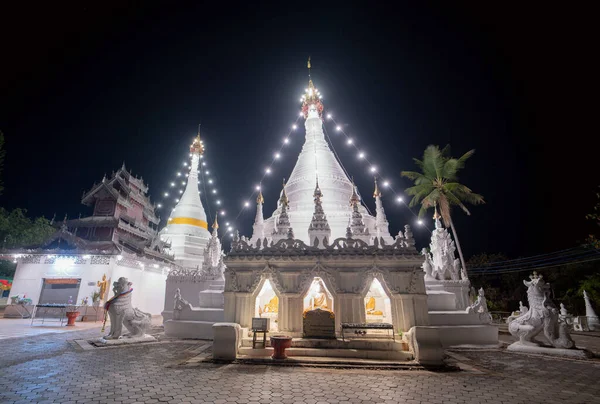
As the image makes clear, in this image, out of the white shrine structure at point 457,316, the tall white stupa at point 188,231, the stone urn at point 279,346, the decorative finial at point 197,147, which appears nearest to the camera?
the stone urn at point 279,346

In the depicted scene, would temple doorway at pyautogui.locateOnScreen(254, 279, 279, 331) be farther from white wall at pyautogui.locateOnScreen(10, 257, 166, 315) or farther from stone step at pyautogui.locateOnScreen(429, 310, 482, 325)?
white wall at pyautogui.locateOnScreen(10, 257, 166, 315)

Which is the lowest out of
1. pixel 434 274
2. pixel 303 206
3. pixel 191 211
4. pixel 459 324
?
pixel 459 324

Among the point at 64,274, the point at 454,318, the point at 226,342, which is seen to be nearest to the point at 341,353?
the point at 226,342

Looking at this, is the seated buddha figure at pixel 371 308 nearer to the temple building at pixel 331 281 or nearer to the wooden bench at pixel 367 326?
the temple building at pixel 331 281

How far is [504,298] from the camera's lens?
104 ft

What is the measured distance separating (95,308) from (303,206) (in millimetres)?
16484

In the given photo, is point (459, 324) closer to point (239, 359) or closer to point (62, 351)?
point (239, 359)

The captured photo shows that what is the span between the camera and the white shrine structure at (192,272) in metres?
12.8

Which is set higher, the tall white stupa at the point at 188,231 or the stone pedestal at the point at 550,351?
the tall white stupa at the point at 188,231

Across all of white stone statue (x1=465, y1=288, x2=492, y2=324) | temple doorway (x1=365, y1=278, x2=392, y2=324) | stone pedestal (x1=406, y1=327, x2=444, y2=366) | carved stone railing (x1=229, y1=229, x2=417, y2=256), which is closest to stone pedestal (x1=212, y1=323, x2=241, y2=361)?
carved stone railing (x1=229, y1=229, x2=417, y2=256)

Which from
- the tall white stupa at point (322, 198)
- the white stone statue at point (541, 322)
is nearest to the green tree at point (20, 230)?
the tall white stupa at point (322, 198)

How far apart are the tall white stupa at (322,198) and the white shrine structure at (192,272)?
3.79 meters

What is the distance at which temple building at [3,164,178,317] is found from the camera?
23234 millimetres

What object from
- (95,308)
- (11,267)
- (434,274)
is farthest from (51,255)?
(434,274)
